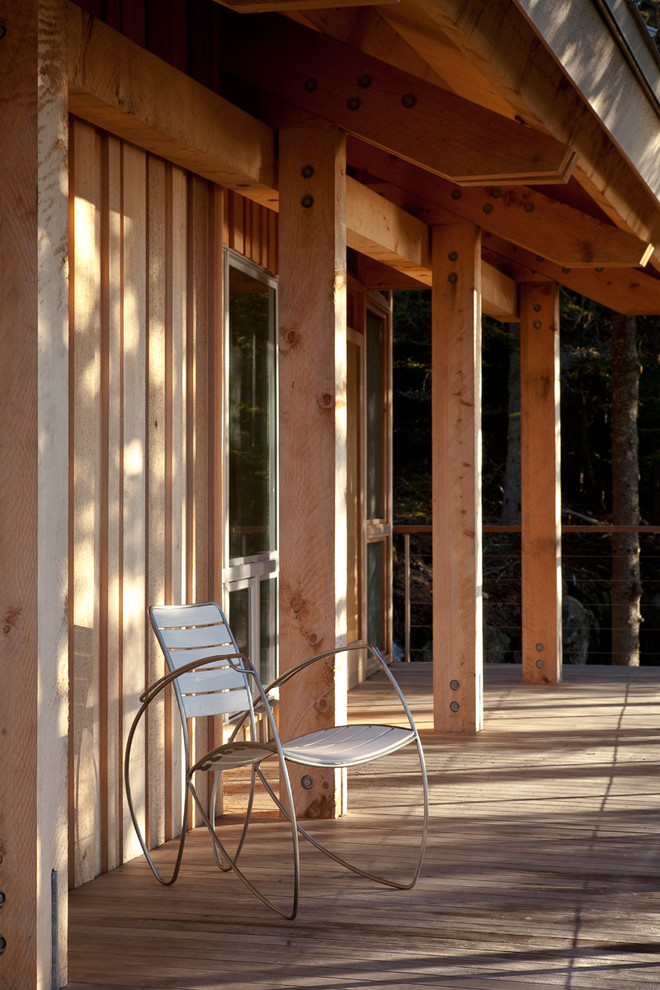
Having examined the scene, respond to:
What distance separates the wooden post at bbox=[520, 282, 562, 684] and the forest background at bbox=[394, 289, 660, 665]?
224 inches

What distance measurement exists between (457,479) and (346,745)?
9.49ft

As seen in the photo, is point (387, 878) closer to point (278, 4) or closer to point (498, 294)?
point (278, 4)

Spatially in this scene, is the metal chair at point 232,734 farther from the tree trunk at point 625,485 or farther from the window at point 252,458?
the tree trunk at point 625,485

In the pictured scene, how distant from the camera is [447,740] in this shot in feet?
19.6

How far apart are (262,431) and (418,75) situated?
2026mm

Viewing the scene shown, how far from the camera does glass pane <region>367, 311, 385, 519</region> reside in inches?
336

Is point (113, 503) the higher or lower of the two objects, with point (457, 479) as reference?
lower

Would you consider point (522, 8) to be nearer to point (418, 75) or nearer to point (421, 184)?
point (418, 75)

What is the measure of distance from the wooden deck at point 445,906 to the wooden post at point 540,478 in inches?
106

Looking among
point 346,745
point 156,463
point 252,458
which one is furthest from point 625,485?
point 346,745

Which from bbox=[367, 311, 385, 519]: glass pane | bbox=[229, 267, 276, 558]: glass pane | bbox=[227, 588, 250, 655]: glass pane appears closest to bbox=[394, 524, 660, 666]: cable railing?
A: bbox=[367, 311, 385, 519]: glass pane

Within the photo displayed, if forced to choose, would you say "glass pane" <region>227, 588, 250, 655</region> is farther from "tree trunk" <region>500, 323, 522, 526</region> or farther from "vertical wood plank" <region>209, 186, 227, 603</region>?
"tree trunk" <region>500, 323, 522, 526</region>

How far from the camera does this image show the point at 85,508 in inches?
144

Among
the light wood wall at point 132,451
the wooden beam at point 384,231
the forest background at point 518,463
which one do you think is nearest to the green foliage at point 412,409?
the forest background at point 518,463
